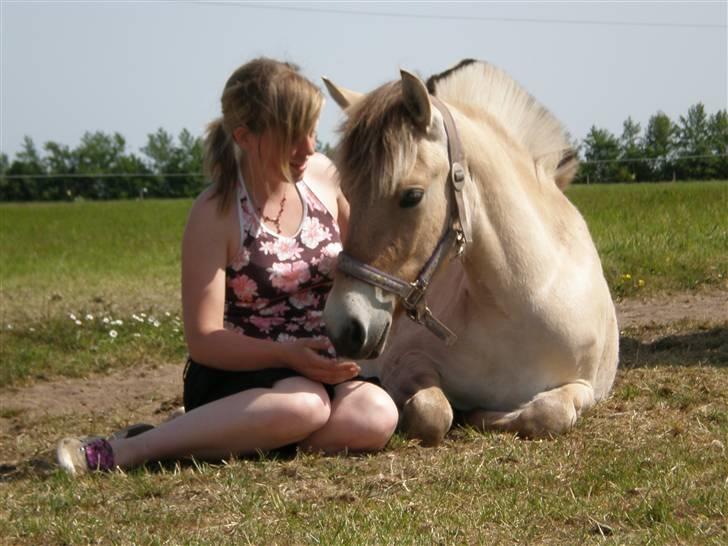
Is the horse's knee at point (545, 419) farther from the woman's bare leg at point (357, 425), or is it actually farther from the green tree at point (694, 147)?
the green tree at point (694, 147)

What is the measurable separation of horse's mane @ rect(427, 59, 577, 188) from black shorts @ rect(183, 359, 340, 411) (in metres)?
1.32

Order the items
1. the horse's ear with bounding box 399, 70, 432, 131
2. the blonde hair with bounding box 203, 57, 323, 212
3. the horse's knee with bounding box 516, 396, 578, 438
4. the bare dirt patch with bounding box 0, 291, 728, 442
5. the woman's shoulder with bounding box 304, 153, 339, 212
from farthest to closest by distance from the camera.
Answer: the bare dirt patch with bounding box 0, 291, 728, 442, the woman's shoulder with bounding box 304, 153, 339, 212, the horse's knee with bounding box 516, 396, 578, 438, the blonde hair with bounding box 203, 57, 323, 212, the horse's ear with bounding box 399, 70, 432, 131

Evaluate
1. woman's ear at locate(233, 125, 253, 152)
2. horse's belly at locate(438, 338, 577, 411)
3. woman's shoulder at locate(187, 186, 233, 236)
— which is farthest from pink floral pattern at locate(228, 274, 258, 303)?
horse's belly at locate(438, 338, 577, 411)

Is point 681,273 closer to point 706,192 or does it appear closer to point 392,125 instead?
point 706,192

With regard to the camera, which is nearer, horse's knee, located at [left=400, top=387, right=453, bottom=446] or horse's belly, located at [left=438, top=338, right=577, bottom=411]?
horse's knee, located at [left=400, top=387, right=453, bottom=446]

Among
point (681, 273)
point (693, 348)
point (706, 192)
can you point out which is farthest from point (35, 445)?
point (706, 192)

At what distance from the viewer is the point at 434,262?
4070 millimetres

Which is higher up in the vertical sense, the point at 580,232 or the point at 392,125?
the point at 392,125

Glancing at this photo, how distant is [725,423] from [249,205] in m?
2.08

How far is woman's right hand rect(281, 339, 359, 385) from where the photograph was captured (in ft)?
13.9

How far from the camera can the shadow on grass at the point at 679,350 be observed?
19.9 feet

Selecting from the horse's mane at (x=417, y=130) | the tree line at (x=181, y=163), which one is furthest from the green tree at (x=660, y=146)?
the horse's mane at (x=417, y=130)

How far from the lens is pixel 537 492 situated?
3.65 metres

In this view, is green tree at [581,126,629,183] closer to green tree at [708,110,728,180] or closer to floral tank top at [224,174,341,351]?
green tree at [708,110,728,180]
